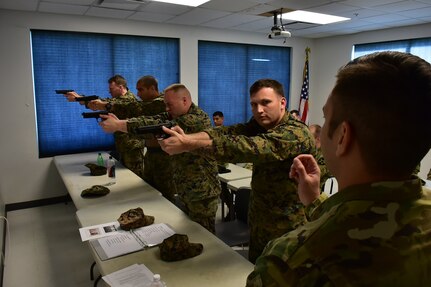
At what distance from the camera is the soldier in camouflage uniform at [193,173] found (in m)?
2.71

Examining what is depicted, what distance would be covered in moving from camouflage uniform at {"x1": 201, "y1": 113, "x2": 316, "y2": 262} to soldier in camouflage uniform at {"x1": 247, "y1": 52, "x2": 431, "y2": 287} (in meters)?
0.90

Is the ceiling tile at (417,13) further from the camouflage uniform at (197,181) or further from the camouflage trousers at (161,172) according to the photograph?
the camouflage trousers at (161,172)

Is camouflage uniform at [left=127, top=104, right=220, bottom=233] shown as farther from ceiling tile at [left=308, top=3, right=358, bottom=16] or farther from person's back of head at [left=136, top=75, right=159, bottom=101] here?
ceiling tile at [left=308, top=3, right=358, bottom=16]

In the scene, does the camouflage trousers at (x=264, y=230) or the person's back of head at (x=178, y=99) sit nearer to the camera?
the camouflage trousers at (x=264, y=230)

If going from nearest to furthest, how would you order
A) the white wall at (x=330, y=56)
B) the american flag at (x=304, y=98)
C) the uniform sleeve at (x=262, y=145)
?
1. the uniform sleeve at (x=262, y=145)
2. the white wall at (x=330, y=56)
3. the american flag at (x=304, y=98)

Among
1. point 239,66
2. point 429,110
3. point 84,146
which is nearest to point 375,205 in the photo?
point 429,110

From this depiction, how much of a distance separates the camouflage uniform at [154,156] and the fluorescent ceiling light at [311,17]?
2501mm

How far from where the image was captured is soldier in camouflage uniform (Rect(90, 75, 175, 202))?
11.9 feet

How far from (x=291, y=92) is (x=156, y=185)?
466 cm

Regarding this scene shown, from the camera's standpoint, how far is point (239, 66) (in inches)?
261

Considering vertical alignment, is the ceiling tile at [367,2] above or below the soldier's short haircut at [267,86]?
above

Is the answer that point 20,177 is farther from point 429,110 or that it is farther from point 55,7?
point 429,110

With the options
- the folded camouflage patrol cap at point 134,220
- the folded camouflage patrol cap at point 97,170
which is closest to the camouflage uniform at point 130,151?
the folded camouflage patrol cap at point 97,170

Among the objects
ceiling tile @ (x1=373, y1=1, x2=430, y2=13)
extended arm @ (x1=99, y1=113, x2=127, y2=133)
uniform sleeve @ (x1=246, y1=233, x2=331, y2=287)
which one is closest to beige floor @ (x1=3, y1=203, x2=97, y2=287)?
extended arm @ (x1=99, y1=113, x2=127, y2=133)
